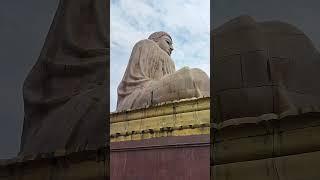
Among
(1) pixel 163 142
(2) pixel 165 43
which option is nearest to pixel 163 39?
(2) pixel 165 43

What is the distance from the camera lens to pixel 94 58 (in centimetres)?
244

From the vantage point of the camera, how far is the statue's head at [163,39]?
25.0 feet

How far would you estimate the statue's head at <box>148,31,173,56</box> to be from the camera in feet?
25.0

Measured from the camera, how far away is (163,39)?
7.60m

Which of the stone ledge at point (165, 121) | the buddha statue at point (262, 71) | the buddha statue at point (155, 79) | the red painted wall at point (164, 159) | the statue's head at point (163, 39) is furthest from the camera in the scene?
the statue's head at point (163, 39)

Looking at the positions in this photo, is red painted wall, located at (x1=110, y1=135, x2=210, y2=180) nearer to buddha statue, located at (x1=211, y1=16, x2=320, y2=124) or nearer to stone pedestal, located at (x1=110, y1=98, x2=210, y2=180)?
stone pedestal, located at (x1=110, y1=98, x2=210, y2=180)

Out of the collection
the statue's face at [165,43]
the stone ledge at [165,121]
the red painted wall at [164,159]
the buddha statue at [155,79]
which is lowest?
the red painted wall at [164,159]

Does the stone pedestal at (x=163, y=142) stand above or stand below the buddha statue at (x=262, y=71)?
below

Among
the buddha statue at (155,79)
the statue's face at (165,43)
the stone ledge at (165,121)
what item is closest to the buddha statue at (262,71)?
the stone ledge at (165,121)

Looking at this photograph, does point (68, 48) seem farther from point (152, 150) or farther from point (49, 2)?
point (152, 150)

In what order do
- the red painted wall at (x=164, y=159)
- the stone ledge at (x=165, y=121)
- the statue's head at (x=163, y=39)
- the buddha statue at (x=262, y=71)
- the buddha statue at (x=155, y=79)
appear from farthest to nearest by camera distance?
the statue's head at (x=163, y=39) → the buddha statue at (x=155, y=79) → the stone ledge at (x=165, y=121) → the red painted wall at (x=164, y=159) → the buddha statue at (x=262, y=71)

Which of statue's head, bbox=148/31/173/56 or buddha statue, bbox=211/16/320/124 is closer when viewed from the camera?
buddha statue, bbox=211/16/320/124

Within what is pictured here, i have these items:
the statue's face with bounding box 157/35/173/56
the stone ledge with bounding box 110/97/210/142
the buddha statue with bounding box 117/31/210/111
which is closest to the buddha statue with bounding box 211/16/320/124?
the stone ledge with bounding box 110/97/210/142

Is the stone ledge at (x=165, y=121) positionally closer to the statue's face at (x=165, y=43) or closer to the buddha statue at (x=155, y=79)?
the buddha statue at (x=155, y=79)
